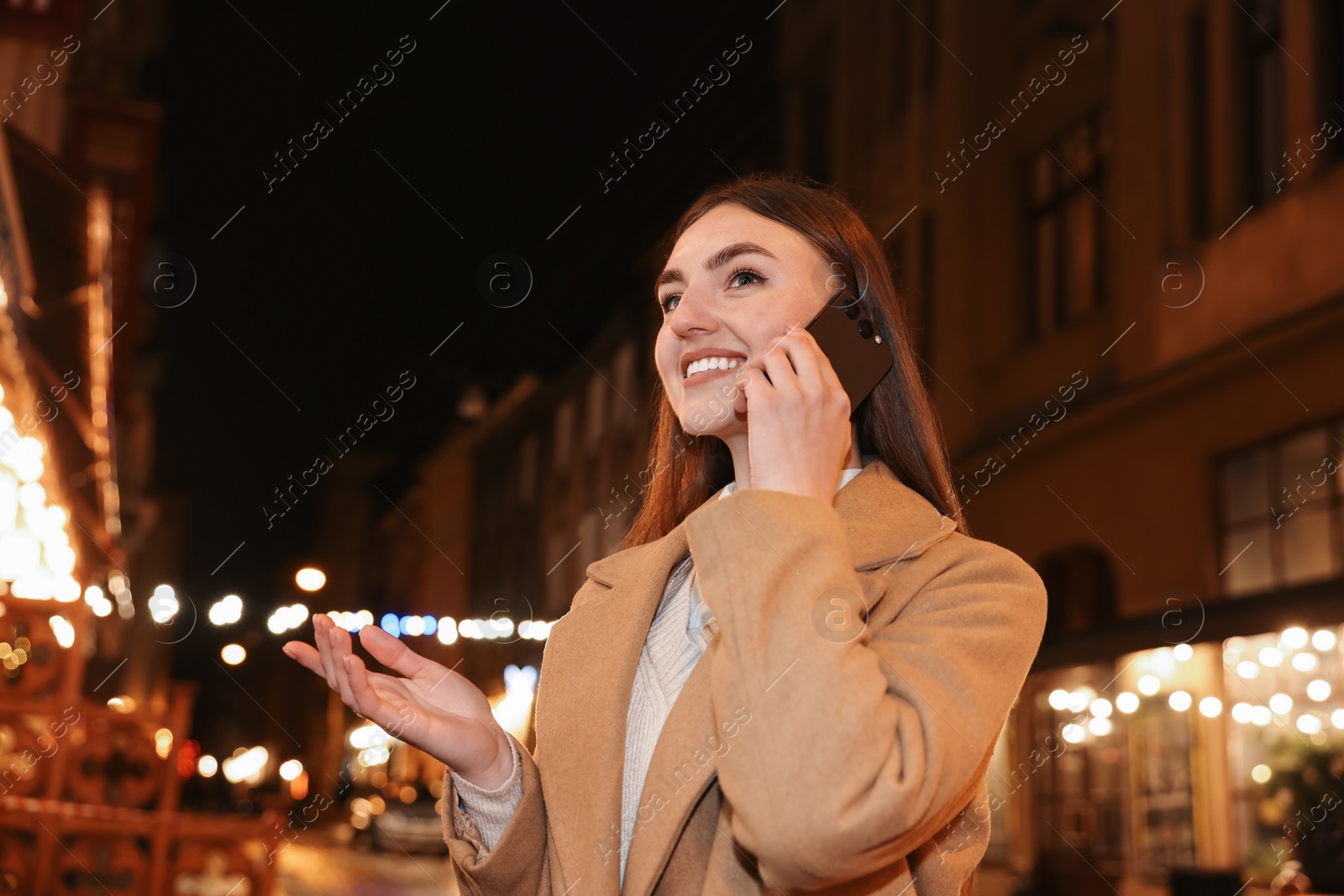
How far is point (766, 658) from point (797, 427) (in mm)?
323

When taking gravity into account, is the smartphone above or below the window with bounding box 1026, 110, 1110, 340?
below

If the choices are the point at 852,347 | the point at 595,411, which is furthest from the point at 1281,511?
the point at 595,411

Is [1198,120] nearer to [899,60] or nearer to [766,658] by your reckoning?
[899,60]

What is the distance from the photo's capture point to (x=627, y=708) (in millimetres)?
1835

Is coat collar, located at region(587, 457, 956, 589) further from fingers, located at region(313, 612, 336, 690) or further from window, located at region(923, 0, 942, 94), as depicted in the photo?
window, located at region(923, 0, 942, 94)

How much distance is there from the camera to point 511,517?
3778 centimetres

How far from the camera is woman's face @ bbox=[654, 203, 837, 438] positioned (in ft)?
6.31

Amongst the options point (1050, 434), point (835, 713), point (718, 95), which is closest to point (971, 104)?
point (1050, 434)

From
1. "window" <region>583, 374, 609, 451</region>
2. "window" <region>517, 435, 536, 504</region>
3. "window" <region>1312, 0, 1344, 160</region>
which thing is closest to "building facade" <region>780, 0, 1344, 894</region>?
"window" <region>1312, 0, 1344, 160</region>

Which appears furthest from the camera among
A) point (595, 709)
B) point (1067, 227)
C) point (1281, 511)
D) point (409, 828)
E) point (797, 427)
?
point (409, 828)

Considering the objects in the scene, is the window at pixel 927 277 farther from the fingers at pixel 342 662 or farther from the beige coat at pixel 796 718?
the fingers at pixel 342 662

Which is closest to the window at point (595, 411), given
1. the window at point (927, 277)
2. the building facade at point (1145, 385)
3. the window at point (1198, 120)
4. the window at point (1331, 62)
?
the building facade at point (1145, 385)

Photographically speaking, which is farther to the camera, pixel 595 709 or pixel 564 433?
pixel 564 433

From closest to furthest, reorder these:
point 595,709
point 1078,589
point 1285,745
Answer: point 595,709, point 1285,745, point 1078,589
